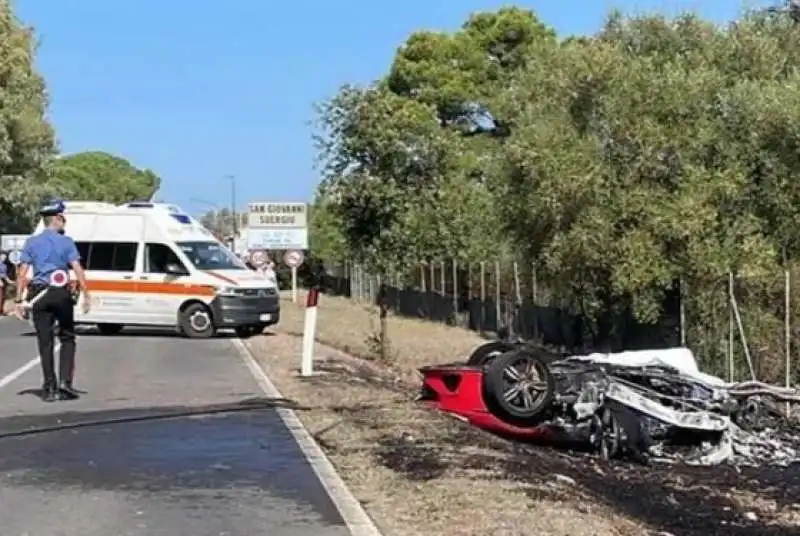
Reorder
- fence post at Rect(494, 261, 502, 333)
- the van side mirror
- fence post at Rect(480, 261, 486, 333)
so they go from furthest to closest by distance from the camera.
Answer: fence post at Rect(480, 261, 486, 333), fence post at Rect(494, 261, 502, 333), the van side mirror

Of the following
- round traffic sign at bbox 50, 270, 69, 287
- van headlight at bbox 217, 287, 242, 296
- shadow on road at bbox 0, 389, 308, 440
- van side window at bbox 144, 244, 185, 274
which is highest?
van side window at bbox 144, 244, 185, 274

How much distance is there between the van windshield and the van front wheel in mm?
867

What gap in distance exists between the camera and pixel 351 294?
59.4 metres

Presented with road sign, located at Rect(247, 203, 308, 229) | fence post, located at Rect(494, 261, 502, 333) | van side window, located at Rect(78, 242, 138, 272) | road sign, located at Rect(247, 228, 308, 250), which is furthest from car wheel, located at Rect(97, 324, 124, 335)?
road sign, located at Rect(247, 228, 308, 250)

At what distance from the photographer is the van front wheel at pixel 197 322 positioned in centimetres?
2583

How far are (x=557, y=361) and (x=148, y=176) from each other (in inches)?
5252

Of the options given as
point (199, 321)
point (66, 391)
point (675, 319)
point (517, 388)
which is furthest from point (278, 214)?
point (517, 388)

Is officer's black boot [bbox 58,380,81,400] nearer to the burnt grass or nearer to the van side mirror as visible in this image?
the burnt grass

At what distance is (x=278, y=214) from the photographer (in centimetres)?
3647

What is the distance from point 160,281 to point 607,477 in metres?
15.8

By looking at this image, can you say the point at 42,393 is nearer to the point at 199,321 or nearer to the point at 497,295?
the point at 199,321

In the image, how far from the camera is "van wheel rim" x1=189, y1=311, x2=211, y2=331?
25.8 meters

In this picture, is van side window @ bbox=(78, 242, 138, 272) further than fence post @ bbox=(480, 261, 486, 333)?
No

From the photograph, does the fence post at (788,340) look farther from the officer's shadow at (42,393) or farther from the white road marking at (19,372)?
the white road marking at (19,372)
